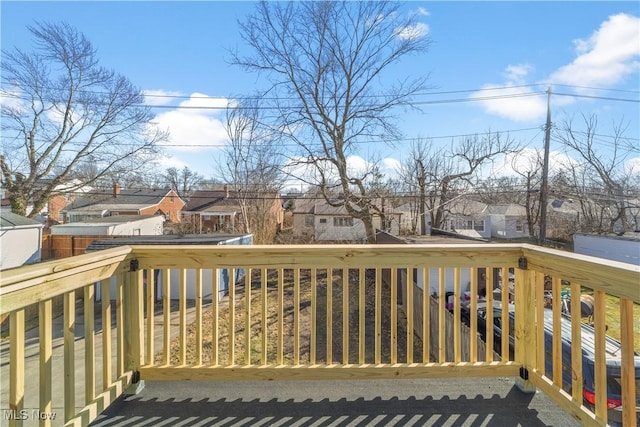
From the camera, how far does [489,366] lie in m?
1.99

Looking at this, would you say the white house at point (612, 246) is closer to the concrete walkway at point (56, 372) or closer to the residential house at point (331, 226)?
the residential house at point (331, 226)

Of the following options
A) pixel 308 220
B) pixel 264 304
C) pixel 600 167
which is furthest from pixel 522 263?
pixel 308 220

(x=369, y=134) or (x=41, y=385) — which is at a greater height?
(x=369, y=134)

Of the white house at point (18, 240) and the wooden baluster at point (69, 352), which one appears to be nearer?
the wooden baluster at point (69, 352)

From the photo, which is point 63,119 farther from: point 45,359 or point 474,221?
point 474,221

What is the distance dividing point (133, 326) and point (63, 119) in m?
17.7

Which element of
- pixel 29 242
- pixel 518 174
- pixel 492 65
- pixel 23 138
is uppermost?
pixel 492 65

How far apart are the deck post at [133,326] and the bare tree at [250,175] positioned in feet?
45.9

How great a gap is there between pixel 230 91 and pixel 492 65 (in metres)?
9.94

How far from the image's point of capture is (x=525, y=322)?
1.95 m

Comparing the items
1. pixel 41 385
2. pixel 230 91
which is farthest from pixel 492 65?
pixel 41 385

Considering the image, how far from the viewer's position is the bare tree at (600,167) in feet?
54.2

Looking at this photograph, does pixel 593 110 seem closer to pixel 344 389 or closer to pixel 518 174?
pixel 518 174

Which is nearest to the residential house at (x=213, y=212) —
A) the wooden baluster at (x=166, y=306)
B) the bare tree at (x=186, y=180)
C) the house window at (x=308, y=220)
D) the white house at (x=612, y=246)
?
the house window at (x=308, y=220)
